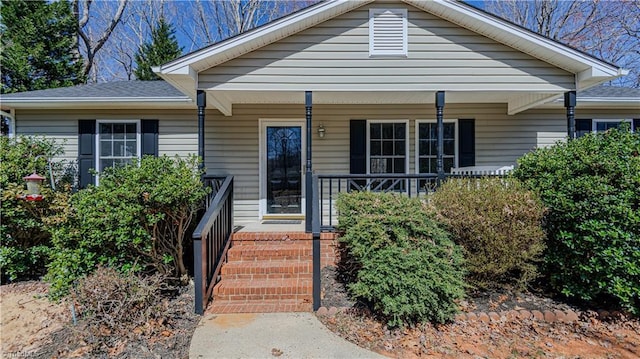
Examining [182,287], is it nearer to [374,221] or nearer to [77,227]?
[77,227]

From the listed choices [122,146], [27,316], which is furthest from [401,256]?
[122,146]

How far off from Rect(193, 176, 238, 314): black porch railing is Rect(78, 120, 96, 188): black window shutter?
3106 millimetres

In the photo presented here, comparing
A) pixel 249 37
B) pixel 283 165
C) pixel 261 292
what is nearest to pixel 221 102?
pixel 249 37

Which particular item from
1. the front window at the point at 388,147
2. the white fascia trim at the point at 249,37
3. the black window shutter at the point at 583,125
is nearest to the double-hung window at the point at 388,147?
the front window at the point at 388,147

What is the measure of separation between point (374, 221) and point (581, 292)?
254 centimetres

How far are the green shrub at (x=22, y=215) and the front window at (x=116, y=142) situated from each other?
130 cm

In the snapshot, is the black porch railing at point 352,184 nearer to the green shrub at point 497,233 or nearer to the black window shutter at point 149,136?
the green shrub at point 497,233

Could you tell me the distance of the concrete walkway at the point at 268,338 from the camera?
10.0 feet

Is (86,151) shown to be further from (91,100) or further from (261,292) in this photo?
(261,292)

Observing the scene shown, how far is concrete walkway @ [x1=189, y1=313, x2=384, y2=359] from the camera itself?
3.06 metres

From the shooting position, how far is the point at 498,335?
3.42 meters

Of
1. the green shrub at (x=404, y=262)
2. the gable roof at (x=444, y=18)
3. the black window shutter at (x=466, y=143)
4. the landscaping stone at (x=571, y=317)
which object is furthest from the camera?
the black window shutter at (x=466, y=143)

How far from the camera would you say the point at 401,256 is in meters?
3.52

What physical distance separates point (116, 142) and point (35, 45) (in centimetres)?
815
